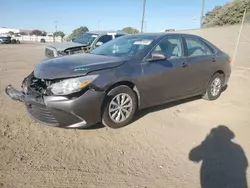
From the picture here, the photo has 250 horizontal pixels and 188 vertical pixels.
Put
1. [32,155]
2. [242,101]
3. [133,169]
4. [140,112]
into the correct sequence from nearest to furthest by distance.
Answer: [133,169] < [32,155] < [140,112] < [242,101]

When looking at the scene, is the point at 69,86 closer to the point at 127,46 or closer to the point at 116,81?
the point at 116,81

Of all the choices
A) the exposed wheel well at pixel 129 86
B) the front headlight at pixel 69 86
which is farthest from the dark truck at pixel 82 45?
the front headlight at pixel 69 86

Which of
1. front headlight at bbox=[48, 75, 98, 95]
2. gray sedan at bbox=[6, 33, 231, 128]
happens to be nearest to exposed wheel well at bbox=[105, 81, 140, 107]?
gray sedan at bbox=[6, 33, 231, 128]

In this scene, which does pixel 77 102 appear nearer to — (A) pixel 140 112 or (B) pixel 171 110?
(A) pixel 140 112

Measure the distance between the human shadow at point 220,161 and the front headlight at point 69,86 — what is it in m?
1.83

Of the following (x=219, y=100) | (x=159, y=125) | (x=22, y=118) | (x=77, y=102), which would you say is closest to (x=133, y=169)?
(x=77, y=102)

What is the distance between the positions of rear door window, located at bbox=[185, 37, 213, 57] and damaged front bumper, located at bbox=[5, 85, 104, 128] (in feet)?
8.35

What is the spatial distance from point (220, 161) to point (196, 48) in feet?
9.80

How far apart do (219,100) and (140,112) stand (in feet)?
7.95

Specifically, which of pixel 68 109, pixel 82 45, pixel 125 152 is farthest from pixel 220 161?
pixel 82 45

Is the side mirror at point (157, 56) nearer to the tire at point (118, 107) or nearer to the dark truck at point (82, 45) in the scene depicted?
the tire at point (118, 107)

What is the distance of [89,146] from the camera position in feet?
12.1

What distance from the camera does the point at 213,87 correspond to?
245 inches

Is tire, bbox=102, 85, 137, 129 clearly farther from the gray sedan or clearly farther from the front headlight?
the front headlight
